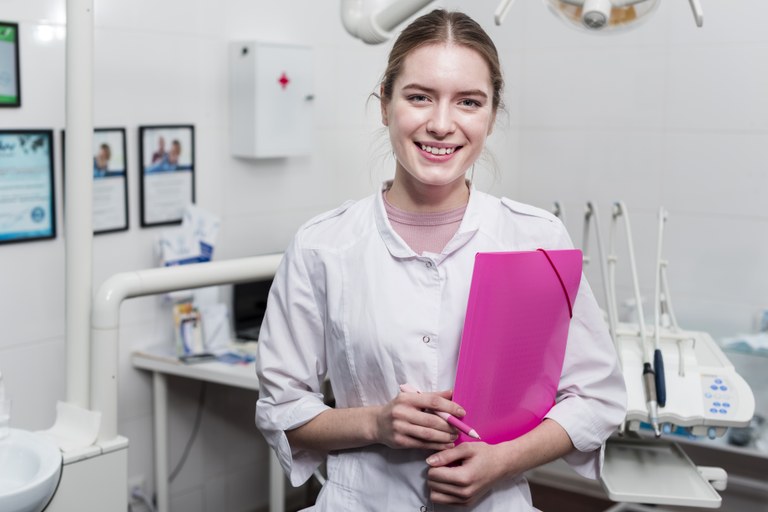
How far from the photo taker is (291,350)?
124cm

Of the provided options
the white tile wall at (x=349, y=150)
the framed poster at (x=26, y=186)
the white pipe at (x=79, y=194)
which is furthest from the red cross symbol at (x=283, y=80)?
the white pipe at (x=79, y=194)

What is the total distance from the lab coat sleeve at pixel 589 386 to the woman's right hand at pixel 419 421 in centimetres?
18

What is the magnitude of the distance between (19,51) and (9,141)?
0.21 meters

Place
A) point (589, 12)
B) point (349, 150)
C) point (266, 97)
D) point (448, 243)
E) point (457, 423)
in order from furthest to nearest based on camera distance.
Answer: point (349, 150) < point (266, 97) < point (589, 12) < point (448, 243) < point (457, 423)

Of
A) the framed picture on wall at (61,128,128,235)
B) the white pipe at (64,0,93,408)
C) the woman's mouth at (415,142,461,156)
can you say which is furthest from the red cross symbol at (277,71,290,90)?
the woman's mouth at (415,142,461,156)

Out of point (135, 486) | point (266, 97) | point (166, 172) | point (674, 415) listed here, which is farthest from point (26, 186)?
point (674, 415)

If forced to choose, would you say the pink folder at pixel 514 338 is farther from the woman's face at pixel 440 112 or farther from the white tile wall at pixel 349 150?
the white tile wall at pixel 349 150

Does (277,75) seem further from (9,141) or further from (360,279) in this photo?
(360,279)

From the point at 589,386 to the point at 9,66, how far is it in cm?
154

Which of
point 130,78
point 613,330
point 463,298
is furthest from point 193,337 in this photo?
point 463,298

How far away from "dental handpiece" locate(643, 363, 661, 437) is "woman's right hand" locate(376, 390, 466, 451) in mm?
805

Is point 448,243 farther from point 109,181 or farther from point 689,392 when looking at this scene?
point 109,181

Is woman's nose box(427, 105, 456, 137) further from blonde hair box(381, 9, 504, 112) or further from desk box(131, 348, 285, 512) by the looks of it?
desk box(131, 348, 285, 512)

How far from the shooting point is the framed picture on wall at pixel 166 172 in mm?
2465
